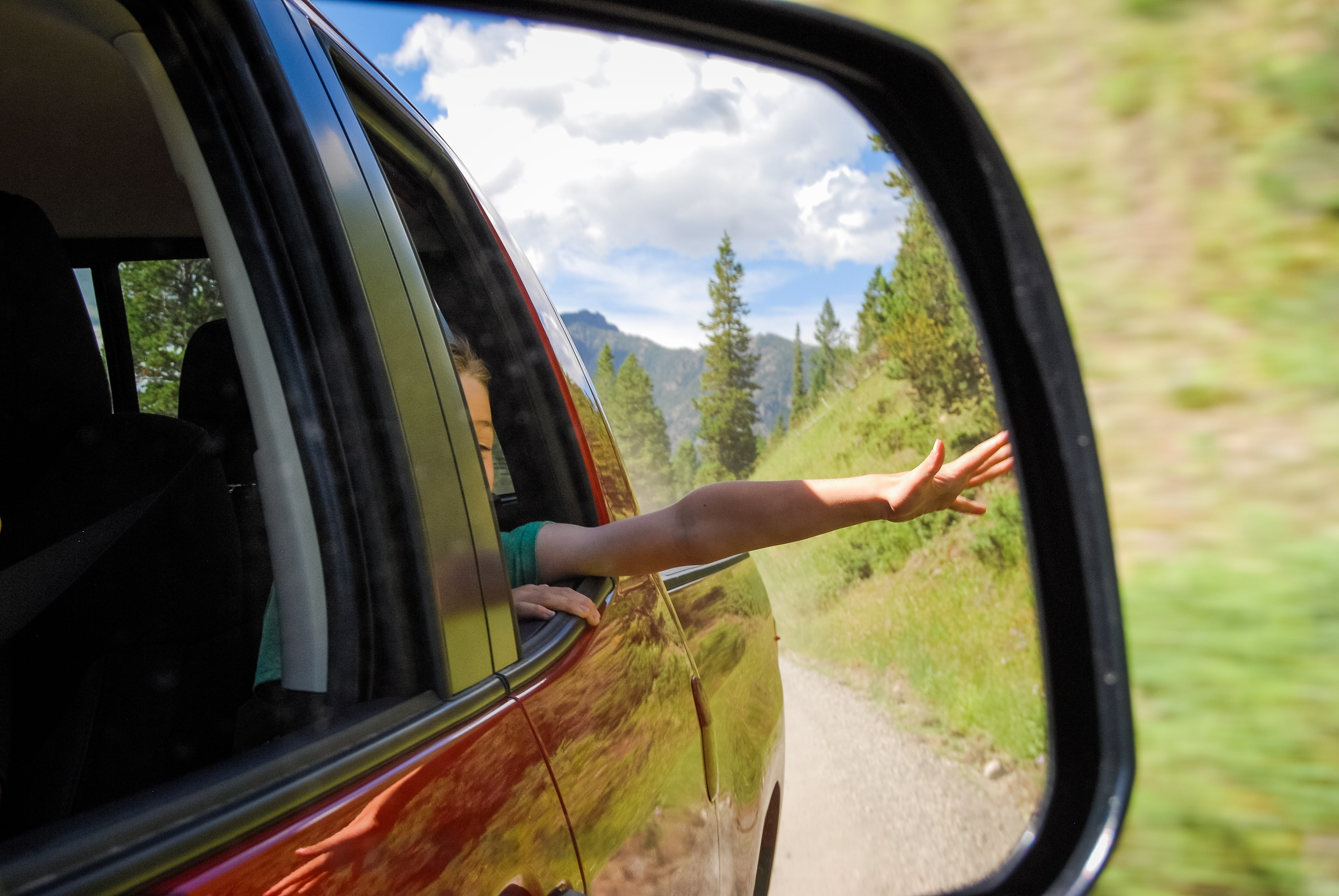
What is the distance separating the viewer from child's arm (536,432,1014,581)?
1639 millimetres

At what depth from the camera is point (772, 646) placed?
3.29m

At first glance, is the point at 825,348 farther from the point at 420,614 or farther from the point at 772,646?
the point at 420,614

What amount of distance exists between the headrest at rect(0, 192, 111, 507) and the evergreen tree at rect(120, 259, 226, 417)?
0.28 meters

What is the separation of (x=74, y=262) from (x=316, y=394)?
1.88m

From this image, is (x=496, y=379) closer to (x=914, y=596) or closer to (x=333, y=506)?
(x=333, y=506)

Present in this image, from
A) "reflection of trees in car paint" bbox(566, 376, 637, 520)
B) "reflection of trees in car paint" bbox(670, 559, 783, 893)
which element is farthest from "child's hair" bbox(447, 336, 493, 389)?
"reflection of trees in car paint" bbox(670, 559, 783, 893)

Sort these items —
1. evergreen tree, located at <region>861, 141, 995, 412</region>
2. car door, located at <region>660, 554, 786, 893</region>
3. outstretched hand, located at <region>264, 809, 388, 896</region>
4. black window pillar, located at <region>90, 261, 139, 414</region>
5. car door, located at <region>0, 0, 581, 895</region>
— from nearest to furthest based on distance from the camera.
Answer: outstretched hand, located at <region>264, 809, 388, 896</region> < car door, located at <region>0, 0, 581, 895</region> < evergreen tree, located at <region>861, 141, 995, 412</region> < car door, located at <region>660, 554, 786, 893</region> < black window pillar, located at <region>90, 261, 139, 414</region>

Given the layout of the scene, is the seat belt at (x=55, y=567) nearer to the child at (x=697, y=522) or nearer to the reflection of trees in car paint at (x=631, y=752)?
the child at (x=697, y=522)

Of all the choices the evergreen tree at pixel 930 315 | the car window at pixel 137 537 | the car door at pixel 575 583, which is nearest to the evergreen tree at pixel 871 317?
the evergreen tree at pixel 930 315

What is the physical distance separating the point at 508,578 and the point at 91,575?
2.18 ft

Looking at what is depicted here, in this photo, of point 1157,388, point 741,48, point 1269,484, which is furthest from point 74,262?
point 1269,484

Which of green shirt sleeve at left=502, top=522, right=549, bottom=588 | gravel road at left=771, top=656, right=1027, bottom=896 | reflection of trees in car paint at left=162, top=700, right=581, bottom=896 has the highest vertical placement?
green shirt sleeve at left=502, top=522, right=549, bottom=588

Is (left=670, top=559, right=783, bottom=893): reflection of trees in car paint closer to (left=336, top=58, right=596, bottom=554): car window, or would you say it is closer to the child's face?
(left=336, top=58, right=596, bottom=554): car window

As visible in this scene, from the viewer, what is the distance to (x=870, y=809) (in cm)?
292
